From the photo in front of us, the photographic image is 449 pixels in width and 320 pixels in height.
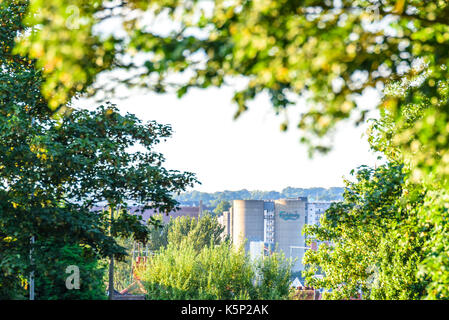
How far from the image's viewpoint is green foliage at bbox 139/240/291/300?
17359 mm

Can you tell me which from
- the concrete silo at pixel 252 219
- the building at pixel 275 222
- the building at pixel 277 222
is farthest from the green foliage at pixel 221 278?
the concrete silo at pixel 252 219

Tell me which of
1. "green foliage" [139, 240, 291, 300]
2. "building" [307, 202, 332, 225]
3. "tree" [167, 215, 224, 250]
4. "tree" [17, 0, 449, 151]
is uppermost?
"building" [307, 202, 332, 225]

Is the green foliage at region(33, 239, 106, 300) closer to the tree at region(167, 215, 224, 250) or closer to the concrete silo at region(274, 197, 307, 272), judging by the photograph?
the tree at region(167, 215, 224, 250)

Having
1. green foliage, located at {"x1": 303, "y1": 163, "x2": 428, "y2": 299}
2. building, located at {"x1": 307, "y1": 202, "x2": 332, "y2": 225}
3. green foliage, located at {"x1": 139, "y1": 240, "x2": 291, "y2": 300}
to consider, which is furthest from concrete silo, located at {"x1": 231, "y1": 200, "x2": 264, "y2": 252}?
green foliage, located at {"x1": 303, "y1": 163, "x2": 428, "y2": 299}

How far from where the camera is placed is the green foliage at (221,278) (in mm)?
17359

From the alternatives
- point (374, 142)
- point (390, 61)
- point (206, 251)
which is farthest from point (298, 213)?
point (390, 61)

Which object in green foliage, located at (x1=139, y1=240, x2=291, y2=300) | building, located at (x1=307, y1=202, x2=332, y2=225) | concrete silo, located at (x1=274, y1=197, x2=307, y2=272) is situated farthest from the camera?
building, located at (x1=307, y1=202, x2=332, y2=225)

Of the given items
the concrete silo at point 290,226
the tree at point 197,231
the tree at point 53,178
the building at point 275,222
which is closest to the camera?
the tree at point 53,178

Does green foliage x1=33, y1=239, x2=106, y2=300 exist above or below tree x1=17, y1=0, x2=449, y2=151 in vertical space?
below

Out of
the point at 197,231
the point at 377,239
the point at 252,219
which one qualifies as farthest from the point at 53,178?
the point at 252,219

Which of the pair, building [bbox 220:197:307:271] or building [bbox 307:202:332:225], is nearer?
building [bbox 220:197:307:271]

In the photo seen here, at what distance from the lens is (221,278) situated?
17312 millimetres

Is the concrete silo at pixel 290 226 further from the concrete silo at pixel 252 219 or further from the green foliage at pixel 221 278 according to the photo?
the green foliage at pixel 221 278
